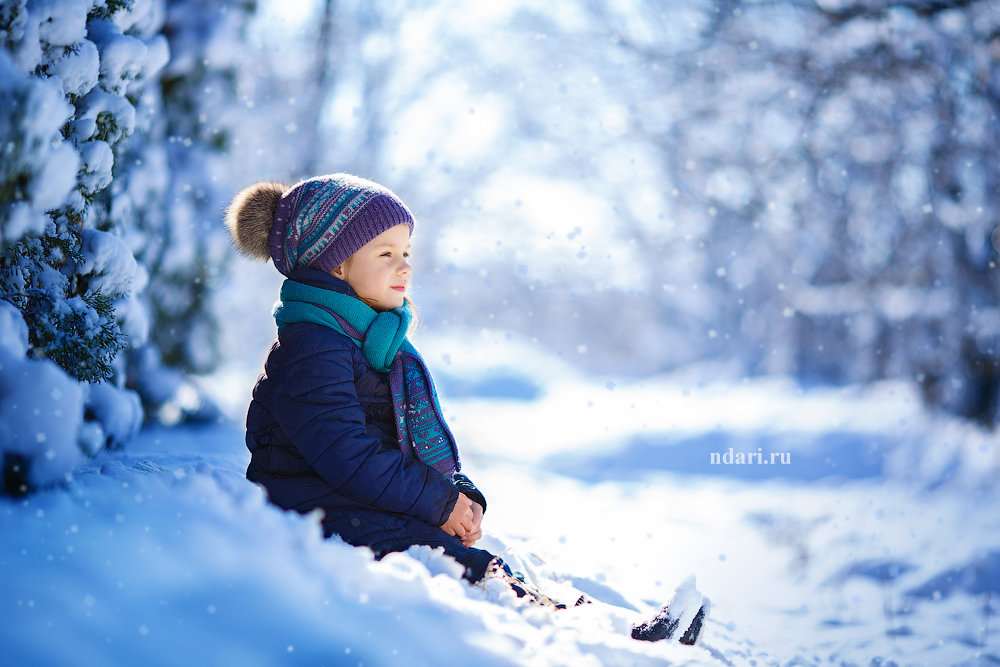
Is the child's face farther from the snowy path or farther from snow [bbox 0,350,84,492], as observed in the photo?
snow [bbox 0,350,84,492]

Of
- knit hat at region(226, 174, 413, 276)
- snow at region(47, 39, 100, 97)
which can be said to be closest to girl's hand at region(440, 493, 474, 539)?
knit hat at region(226, 174, 413, 276)

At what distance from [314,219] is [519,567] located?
4.00ft

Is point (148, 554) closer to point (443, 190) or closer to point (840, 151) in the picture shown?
point (840, 151)

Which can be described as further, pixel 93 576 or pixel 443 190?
pixel 443 190

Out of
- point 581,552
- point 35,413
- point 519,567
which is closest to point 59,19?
point 35,413

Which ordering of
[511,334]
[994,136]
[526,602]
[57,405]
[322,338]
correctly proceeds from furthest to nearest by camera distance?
[511,334] < [994,136] < [322,338] < [526,602] < [57,405]

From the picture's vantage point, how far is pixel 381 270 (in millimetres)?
2129

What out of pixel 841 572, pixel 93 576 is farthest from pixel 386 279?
pixel 841 572

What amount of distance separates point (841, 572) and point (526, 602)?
241 centimetres

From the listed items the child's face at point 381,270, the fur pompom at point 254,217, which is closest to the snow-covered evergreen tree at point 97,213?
the fur pompom at point 254,217

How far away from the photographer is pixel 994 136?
640 cm

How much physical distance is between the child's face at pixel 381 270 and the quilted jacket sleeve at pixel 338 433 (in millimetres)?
188

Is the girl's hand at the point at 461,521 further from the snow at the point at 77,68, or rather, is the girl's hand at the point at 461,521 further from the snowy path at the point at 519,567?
the snow at the point at 77,68

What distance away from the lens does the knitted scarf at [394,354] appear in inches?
81.2
